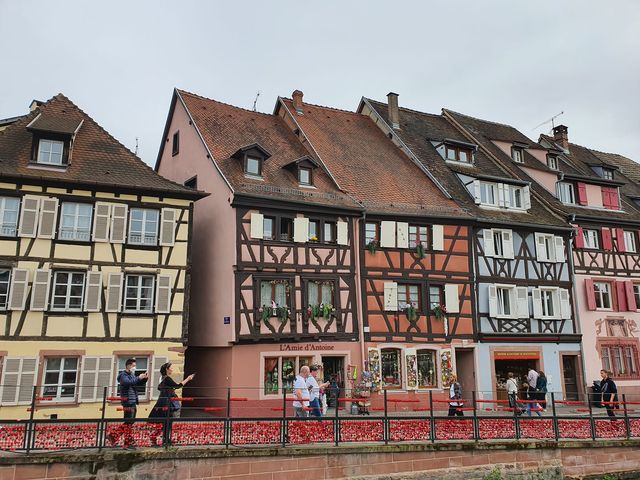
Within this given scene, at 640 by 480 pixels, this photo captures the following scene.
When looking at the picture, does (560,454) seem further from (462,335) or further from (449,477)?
(462,335)

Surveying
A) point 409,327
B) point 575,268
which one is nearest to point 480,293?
point 409,327

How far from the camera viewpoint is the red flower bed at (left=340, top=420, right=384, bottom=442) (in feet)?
41.9

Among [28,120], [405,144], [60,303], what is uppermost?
[405,144]

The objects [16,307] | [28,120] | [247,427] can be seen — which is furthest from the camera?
[28,120]

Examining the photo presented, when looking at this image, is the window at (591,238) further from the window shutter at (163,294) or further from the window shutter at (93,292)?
the window shutter at (93,292)

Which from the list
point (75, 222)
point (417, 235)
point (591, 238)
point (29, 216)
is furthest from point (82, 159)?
point (591, 238)

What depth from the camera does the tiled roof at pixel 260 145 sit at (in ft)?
69.6

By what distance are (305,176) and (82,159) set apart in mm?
7754

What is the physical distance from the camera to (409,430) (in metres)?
13.4

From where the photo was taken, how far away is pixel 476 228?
953 inches

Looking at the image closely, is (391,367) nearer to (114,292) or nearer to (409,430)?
(409,430)

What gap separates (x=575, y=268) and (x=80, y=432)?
21.7 meters

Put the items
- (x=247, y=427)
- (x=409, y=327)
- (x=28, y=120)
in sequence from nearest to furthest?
1. (x=247, y=427)
2. (x=28, y=120)
3. (x=409, y=327)

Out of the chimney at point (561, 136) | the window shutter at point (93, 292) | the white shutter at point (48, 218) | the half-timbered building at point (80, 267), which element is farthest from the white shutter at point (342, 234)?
the chimney at point (561, 136)
